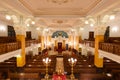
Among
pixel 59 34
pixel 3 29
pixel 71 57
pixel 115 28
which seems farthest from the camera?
pixel 59 34

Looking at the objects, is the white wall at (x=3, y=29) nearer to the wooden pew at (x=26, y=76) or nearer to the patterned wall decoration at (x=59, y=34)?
the wooden pew at (x=26, y=76)

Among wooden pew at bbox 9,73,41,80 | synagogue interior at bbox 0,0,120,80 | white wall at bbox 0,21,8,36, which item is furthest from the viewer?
white wall at bbox 0,21,8,36

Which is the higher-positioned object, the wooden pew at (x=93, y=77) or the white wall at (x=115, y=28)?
the white wall at (x=115, y=28)

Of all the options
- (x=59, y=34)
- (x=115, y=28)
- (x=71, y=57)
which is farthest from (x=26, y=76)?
(x=59, y=34)

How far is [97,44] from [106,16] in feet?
9.23

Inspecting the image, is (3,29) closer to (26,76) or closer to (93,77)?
(26,76)

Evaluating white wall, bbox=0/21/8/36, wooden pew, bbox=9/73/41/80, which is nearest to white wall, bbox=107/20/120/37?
wooden pew, bbox=9/73/41/80

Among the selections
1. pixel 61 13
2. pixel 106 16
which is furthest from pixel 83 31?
pixel 106 16

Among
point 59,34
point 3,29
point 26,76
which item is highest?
point 3,29

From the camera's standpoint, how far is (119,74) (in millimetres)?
10398

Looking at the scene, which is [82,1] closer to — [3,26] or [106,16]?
[106,16]

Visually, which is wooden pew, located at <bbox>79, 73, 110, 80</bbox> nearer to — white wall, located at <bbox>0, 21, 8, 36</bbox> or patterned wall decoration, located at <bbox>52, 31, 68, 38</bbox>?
white wall, located at <bbox>0, 21, 8, 36</bbox>

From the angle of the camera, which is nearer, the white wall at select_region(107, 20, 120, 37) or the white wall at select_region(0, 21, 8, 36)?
the white wall at select_region(107, 20, 120, 37)

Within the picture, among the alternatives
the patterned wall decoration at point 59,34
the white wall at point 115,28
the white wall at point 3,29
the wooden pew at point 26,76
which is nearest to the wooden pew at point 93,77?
the wooden pew at point 26,76
